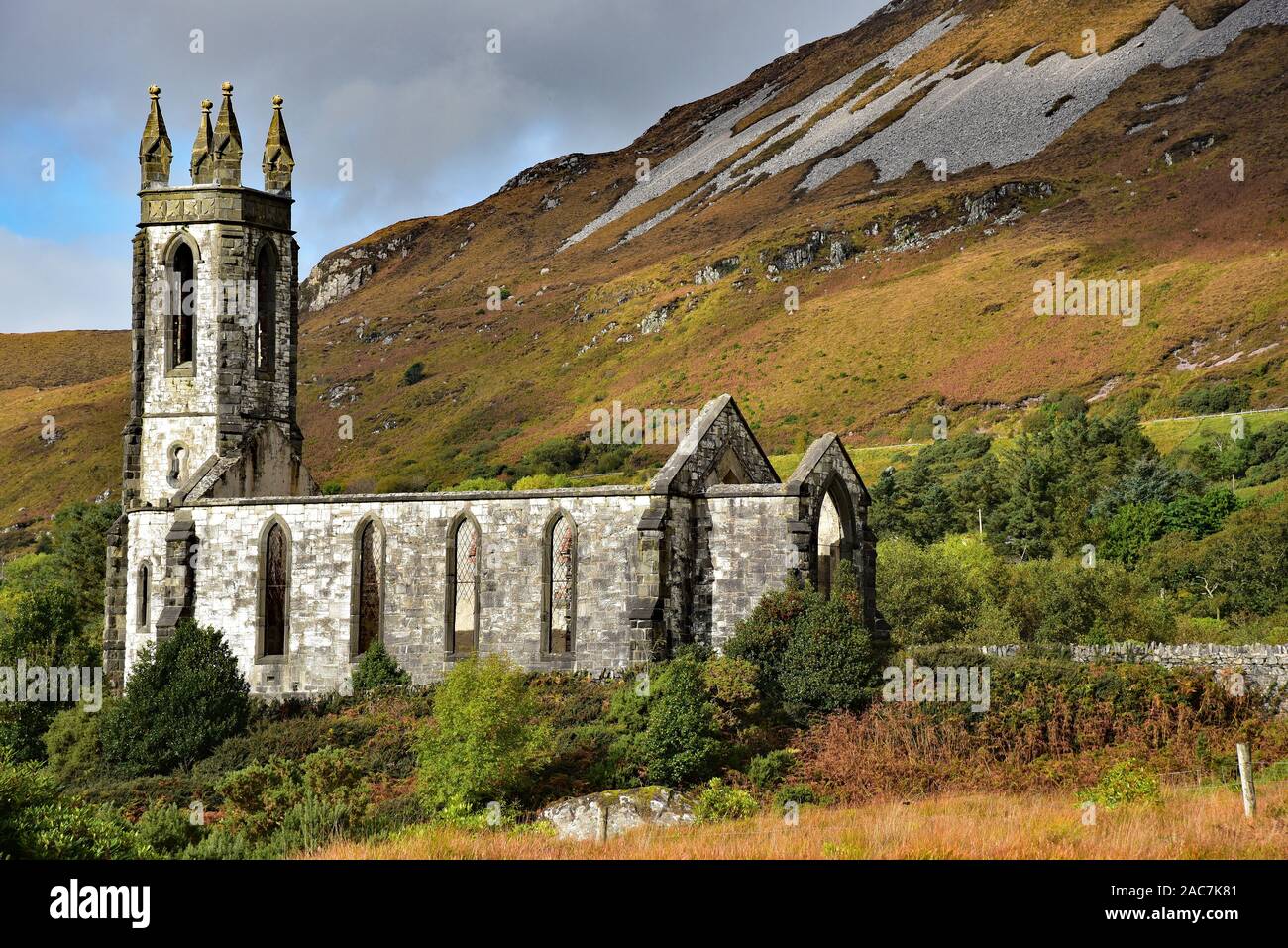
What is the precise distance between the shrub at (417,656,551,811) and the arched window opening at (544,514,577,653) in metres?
5.29

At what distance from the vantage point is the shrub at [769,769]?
1063 inches

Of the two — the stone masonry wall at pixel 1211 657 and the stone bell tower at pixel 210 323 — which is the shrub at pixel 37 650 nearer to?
the stone bell tower at pixel 210 323

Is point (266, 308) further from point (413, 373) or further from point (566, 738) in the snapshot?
point (413, 373)

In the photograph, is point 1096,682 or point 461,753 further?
point 1096,682

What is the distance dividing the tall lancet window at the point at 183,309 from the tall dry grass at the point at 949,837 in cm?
1962

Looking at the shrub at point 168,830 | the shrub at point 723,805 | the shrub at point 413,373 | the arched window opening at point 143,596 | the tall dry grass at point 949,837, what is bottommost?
the shrub at point 168,830

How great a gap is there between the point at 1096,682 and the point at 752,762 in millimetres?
7265

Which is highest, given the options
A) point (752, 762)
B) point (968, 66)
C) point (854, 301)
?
point (968, 66)

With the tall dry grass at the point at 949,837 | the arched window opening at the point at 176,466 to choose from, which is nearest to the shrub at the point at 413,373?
the arched window opening at the point at 176,466

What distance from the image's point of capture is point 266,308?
127 feet

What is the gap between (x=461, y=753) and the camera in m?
25.7
